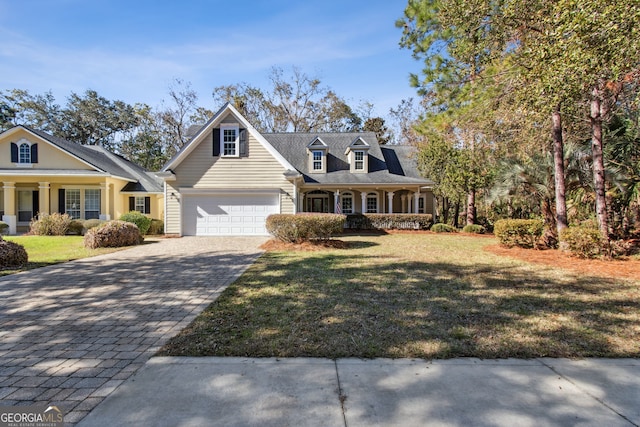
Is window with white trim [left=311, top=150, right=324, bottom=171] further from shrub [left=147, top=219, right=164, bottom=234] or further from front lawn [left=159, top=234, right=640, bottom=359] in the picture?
front lawn [left=159, top=234, right=640, bottom=359]

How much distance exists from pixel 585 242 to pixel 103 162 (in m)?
24.7

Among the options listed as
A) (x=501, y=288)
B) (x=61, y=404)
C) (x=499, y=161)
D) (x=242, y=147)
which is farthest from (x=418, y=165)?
(x=61, y=404)

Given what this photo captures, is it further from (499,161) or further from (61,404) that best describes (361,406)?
(499,161)

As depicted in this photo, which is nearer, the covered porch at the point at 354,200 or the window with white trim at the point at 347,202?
the covered porch at the point at 354,200

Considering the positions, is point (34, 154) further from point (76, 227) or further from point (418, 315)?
point (418, 315)

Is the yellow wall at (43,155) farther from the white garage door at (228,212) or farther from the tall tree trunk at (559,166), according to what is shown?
the tall tree trunk at (559,166)

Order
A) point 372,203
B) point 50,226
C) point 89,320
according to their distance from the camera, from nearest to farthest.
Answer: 1. point 89,320
2. point 50,226
3. point 372,203

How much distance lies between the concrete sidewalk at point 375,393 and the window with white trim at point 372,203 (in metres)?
18.9

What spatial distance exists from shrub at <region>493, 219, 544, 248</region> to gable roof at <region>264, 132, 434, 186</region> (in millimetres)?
8254

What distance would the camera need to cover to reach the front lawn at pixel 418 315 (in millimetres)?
3646

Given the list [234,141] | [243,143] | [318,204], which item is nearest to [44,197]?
[234,141]

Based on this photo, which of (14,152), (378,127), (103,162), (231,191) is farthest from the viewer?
(378,127)

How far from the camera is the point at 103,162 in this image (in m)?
20.8

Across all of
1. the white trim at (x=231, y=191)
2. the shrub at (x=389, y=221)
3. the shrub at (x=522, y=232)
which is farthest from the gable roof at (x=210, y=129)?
the shrub at (x=522, y=232)
